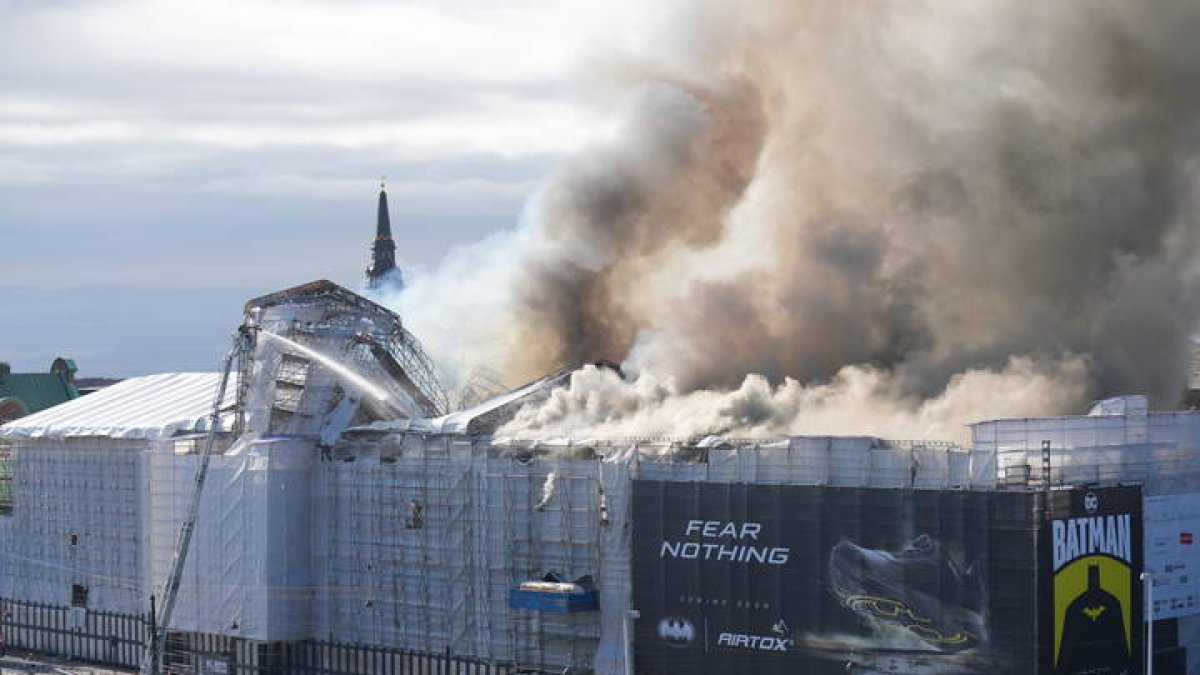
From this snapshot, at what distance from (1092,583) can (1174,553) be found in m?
5.10

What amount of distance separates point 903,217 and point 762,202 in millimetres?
9644

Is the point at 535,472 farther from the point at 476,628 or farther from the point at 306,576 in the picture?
the point at 306,576

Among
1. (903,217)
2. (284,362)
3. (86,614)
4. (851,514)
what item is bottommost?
(86,614)

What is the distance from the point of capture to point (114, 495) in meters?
118

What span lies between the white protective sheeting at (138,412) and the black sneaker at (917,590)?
41.7 m

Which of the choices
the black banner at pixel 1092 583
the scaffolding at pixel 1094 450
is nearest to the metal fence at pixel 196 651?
the scaffolding at pixel 1094 450

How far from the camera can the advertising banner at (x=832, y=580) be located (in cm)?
7819

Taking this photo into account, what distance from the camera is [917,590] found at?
8038 cm

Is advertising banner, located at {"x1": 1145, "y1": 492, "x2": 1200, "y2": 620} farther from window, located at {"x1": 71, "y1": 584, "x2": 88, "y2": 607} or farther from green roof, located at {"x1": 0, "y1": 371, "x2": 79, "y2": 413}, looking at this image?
green roof, located at {"x1": 0, "y1": 371, "x2": 79, "y2": 413}

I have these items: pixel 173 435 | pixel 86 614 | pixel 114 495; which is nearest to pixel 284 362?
pixel 173 435

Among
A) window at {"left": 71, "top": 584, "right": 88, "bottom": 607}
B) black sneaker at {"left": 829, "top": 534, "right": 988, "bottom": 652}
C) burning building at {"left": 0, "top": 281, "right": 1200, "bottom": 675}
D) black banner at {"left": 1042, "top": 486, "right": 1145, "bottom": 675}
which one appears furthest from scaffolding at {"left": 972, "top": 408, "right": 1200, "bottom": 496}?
window at {"left": 71, "top": 584, "right": 88, "bottom": 607}

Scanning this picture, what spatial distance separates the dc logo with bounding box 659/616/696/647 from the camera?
8862 cm

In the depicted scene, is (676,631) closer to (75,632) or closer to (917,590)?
(917,590)

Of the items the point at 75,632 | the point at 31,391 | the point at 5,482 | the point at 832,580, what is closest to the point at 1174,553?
the point at 832,580
